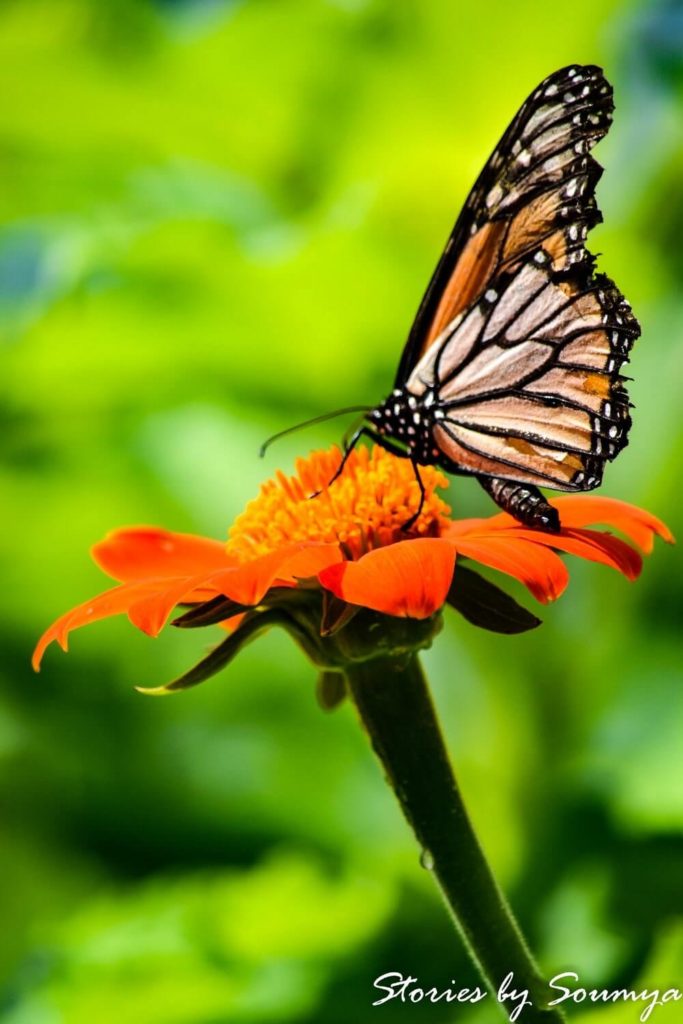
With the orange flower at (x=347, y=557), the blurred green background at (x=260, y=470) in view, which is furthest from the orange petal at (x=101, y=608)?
the blurred green background at (x=260, y=470)

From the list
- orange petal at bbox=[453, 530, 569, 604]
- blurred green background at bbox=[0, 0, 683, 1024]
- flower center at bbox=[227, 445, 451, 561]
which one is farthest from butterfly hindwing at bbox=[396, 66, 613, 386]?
blurred green background at bbox=[0, 0, 683, 1024]

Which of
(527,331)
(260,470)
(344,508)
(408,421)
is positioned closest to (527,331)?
(527,331)

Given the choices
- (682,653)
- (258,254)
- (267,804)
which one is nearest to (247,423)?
(258,254)

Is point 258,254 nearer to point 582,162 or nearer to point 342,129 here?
point 342,129

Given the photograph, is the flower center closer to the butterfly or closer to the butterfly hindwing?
the butterfly

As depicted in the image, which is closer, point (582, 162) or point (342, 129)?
point (582, 162)
